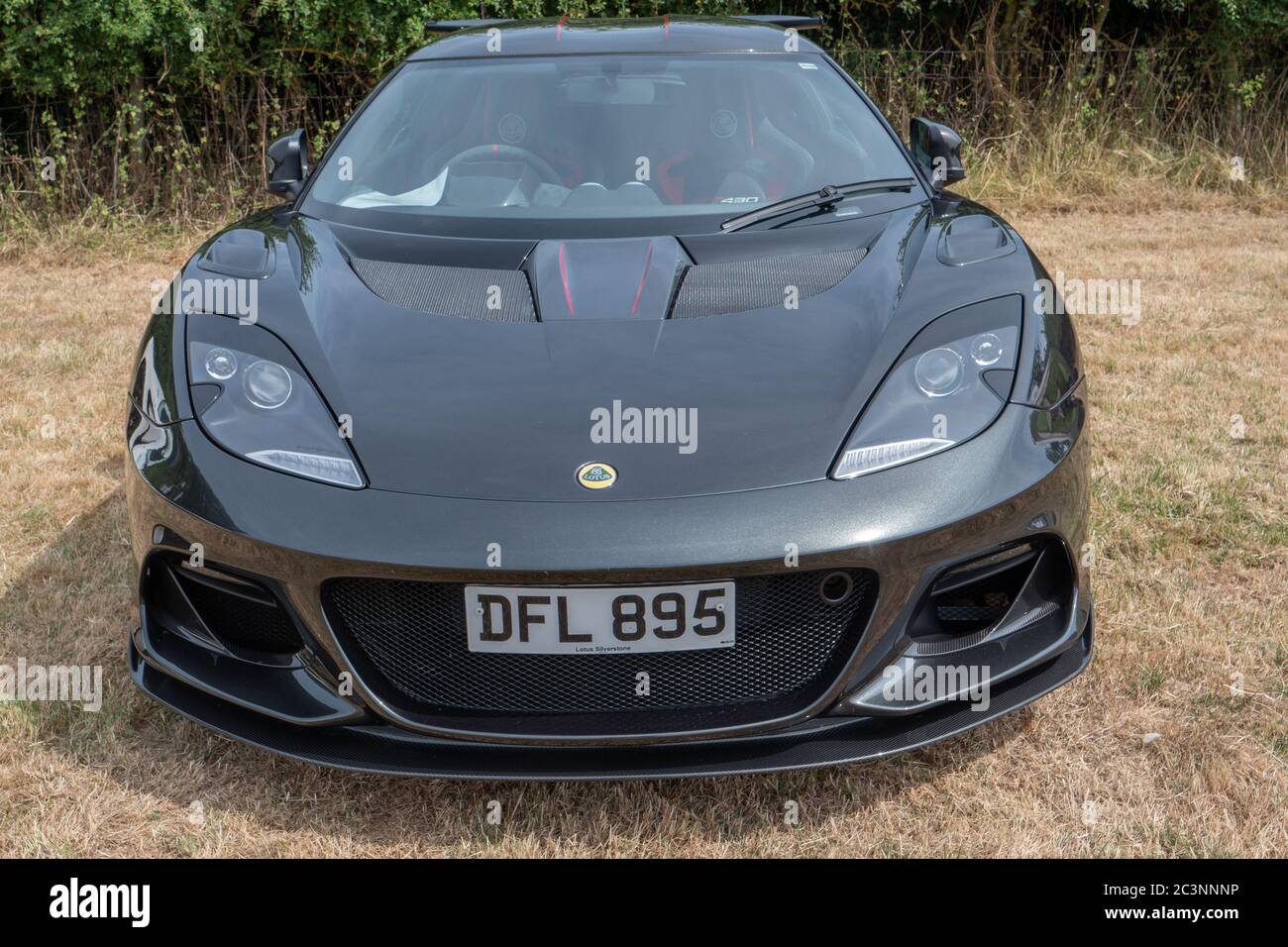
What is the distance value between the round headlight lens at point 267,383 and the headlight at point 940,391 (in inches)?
38.3

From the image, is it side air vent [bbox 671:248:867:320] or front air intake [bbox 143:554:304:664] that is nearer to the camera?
front air intake [bbox 143:554:304:664]

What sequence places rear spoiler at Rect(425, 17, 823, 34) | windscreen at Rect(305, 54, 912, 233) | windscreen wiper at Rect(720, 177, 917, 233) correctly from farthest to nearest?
rear spoiler at Rect(425, 17, 823, 34)
windscreen at Rect(305, 54, 912, 233)
windscreen wiper at Rect(720, 177, 917, 233)

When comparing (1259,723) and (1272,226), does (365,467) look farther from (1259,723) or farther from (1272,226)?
(1272,226)

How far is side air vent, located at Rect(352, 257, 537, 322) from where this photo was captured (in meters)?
2.14

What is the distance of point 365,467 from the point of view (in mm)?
1807

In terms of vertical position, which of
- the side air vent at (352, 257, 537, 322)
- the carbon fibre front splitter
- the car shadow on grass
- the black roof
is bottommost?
the car shadow on grass

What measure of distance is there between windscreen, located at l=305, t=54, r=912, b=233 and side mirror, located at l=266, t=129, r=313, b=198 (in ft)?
0.54

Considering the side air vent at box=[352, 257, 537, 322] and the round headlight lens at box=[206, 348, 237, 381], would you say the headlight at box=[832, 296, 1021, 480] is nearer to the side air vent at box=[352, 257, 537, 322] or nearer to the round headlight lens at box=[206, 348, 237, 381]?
the side air vent at box=[352, 257, 537, 322]

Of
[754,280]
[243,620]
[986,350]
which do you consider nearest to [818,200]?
[754,280]

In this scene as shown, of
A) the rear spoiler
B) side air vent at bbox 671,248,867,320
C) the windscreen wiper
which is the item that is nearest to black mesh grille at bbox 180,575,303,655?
side air vent at bbox 671,248,867,320

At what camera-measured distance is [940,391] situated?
1.96m

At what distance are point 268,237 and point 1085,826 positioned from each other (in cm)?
209

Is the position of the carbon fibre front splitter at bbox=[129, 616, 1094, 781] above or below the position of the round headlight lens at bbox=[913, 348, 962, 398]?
below
